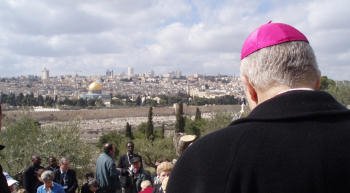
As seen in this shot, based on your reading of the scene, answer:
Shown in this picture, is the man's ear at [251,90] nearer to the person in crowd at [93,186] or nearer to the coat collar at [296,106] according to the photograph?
the coat collar at [296,106]

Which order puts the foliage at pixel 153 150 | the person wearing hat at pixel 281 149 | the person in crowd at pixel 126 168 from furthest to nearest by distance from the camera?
1. the foliage at pixel 153 150
2. the person in crowd at pixel 126 168
3. the person wearing hat at pixel 281 149

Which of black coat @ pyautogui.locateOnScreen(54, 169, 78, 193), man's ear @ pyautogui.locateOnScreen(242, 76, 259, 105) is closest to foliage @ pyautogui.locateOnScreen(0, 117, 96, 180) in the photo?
black coat @ pyautogui.locateOnScreen(54, 169, 78, 193)

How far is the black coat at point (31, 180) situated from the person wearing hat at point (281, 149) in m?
8.85

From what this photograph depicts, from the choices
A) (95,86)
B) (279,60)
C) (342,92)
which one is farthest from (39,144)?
(95,86)

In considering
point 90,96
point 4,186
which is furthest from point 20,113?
point 90,96

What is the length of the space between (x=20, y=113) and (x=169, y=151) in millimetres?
11566

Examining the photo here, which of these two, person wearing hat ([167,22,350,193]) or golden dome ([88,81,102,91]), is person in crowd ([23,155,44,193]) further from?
golden dome ([88,81,102,91])

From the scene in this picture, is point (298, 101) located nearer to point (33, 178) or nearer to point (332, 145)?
point (332, 145)

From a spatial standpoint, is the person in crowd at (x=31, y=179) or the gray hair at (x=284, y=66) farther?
the person in crowd at (x=31, y=179)

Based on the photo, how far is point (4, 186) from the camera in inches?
144

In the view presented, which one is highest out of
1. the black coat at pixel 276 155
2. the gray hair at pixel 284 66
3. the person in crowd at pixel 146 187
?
the gray hair at pixel 284 66

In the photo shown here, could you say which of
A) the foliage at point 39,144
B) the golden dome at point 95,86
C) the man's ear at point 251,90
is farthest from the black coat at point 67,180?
the golden dome at point 95,86

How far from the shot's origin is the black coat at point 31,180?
1013cm

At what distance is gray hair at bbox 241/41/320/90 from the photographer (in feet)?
5.80
